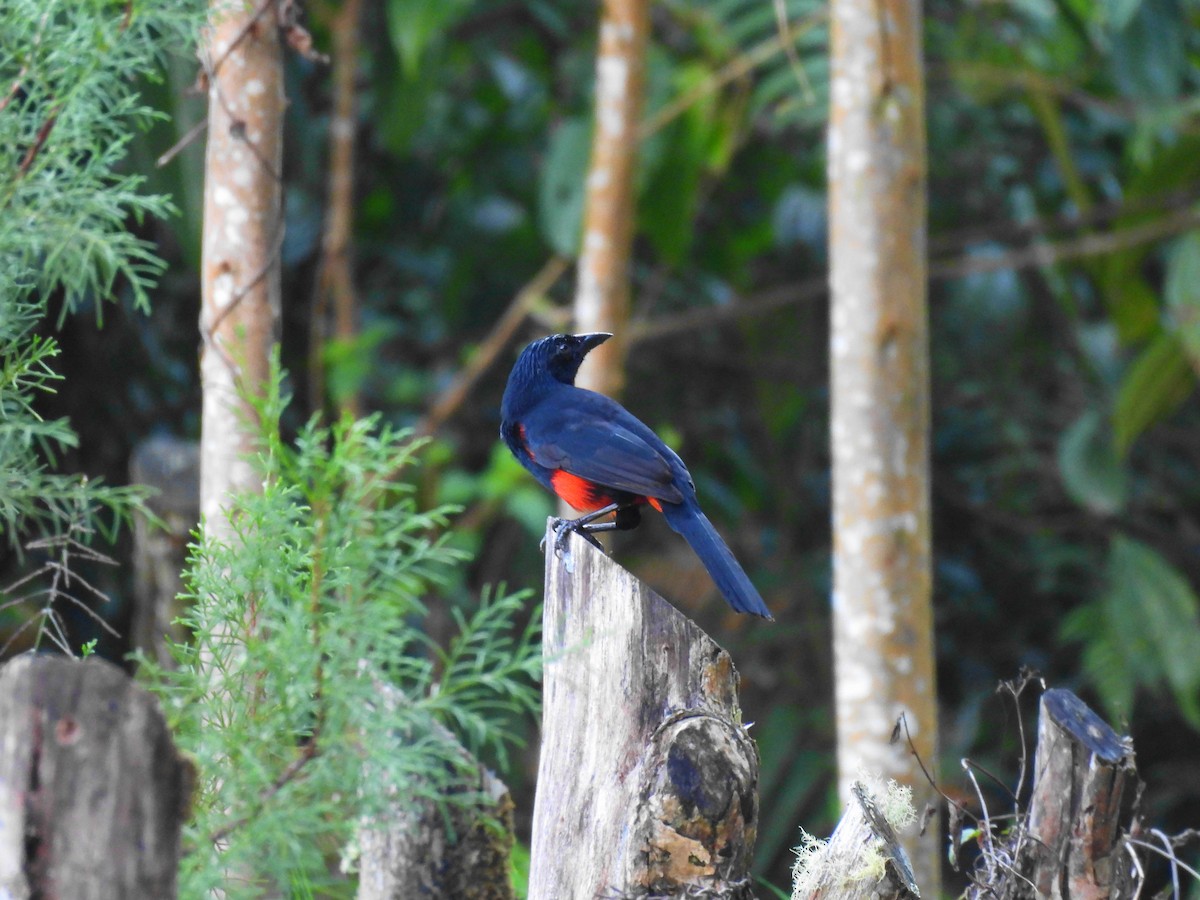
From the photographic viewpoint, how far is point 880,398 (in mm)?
3438

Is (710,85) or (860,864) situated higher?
(710,85)

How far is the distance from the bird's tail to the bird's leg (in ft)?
0.48

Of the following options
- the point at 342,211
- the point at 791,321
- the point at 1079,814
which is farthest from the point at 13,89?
the point at 791,321

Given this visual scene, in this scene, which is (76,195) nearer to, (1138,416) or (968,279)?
(1138,416)

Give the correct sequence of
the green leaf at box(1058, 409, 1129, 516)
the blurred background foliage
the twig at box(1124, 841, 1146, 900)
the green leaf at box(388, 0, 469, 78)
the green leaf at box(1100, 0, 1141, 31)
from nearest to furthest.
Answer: the twig at box(1124, 841, 1146, 900), the green leaf at box(1100, 0, 1141, 31), the green leaf at box(388, 0, 469, 78), the blurred background foliage, the green leaf at box(1058, 409, 1129, 516)

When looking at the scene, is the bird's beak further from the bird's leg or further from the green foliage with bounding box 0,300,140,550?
the green foliage with bounding box 0,300,140,550

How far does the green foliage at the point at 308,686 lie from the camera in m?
1.46

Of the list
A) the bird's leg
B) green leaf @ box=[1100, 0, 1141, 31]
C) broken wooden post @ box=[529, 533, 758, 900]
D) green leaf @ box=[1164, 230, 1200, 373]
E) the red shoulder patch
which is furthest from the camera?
green leaf @ box=[1164, 230, 1200, 373]

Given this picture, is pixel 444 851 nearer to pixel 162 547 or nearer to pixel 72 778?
pixel 72 778

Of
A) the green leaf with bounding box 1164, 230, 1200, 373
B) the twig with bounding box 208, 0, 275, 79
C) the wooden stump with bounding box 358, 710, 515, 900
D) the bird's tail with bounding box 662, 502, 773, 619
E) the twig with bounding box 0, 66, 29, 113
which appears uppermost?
the green leaf with bounding box 1164, 230, 1200, 373

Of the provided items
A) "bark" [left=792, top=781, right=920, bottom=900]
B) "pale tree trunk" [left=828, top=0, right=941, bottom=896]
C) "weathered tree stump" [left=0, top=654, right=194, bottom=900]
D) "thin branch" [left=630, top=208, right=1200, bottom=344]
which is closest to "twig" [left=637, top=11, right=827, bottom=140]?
"thin branch" [left=630, top=208, right=1200, bottom=344]

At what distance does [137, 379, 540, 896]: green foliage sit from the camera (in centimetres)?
146

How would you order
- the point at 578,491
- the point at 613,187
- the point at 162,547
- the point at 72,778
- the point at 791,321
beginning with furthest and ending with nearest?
the point at 791,321
the point at 613,187
the point at 162,547
the point at 578,491
the point at 72,778

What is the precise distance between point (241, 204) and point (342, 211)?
290cm
